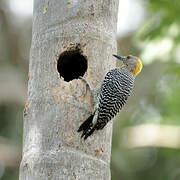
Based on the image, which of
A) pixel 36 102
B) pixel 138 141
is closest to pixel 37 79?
pixel 36 102

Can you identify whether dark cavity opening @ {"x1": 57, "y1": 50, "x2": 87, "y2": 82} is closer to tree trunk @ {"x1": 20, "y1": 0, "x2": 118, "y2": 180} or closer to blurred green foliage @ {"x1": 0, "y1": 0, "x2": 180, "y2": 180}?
tree trunk @ {"x1": 20, "y1": 0, "x2": 118, "y2": 180}

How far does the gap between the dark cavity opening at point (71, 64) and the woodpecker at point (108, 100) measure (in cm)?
27

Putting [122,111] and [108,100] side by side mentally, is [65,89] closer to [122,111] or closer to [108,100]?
[108,100]

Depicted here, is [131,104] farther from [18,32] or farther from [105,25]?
[105,25]

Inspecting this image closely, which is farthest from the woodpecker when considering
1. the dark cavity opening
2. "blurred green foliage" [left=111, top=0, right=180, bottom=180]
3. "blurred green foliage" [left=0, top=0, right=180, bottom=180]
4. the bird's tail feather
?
"blurred green foliage" [left=0, top=0, right=180, bottom=180]

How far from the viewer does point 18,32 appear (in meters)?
12.1

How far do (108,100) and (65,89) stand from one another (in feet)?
2.76

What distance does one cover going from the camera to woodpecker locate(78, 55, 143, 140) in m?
4.42

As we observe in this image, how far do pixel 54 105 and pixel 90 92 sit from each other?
1.24 feet

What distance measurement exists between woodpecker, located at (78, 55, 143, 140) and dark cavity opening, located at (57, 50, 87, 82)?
27 cm

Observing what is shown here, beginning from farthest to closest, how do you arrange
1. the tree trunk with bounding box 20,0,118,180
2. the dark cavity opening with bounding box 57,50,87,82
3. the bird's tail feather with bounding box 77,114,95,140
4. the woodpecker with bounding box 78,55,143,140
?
the dark cavity opening with bounding box 57,50,87,82 < the woodpecker with bounding box 78,55,143,140 < the bird's tail feather with bounding box 77,114,95,140 < the tree trunk with bounding box 20,0,118,180

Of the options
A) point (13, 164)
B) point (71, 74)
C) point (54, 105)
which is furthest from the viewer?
point (13, 164)

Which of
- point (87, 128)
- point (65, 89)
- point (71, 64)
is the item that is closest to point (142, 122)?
point (71, 64)

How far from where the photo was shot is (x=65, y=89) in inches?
178
